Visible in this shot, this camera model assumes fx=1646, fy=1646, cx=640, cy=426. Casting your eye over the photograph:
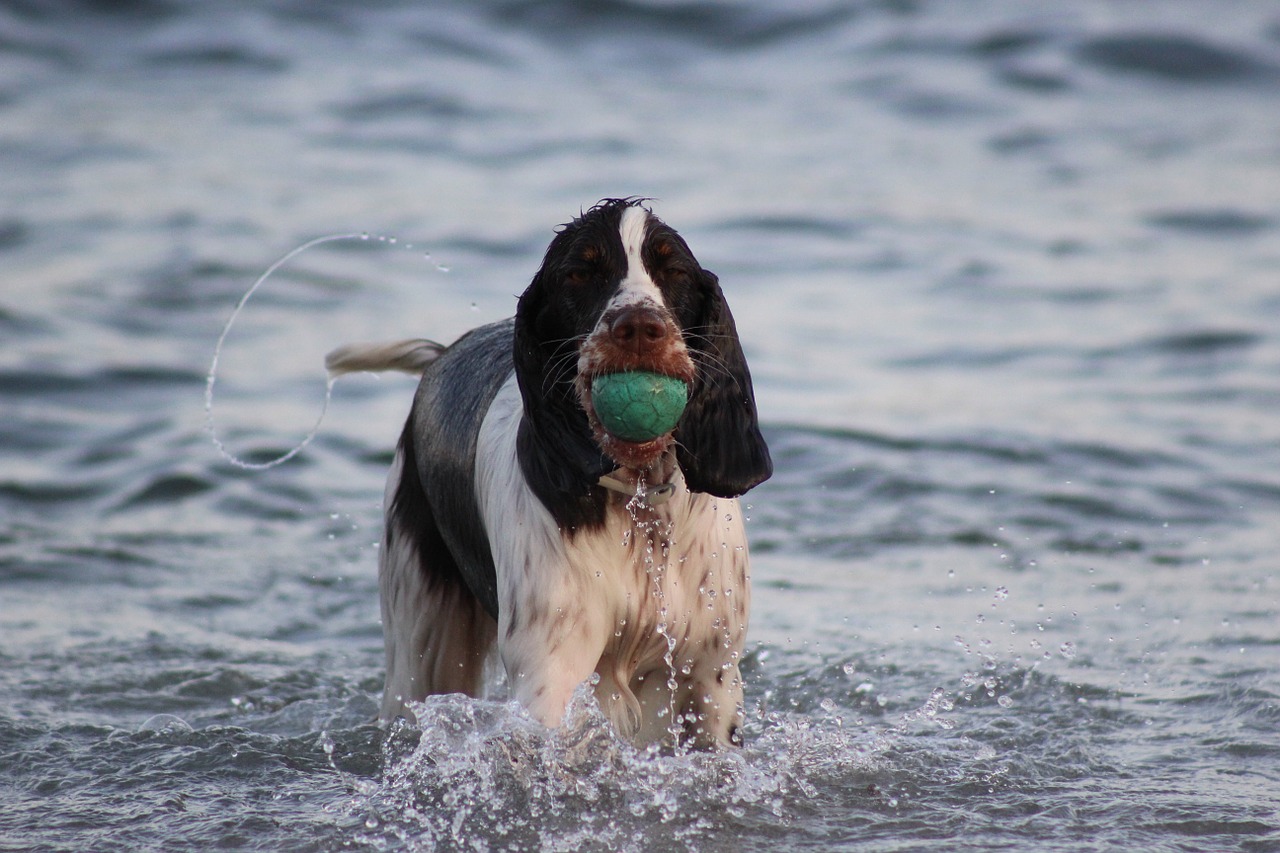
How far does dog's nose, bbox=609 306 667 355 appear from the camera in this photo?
352 cm

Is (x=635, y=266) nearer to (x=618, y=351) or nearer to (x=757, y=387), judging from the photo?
(x=618, y=351)

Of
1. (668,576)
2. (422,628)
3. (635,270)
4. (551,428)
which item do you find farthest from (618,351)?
(422,628)

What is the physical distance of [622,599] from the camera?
12.8 ft

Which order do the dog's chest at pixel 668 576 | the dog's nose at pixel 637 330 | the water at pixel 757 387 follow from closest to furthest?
1. the dog's nose at pixel 637 330
2. the dog's chest at pixel 668 576
3. the water at pixel 757 387

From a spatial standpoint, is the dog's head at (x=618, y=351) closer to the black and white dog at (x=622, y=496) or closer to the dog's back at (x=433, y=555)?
the black and white dog at (x=622, y=496)

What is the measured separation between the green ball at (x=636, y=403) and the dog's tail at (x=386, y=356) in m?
1.91

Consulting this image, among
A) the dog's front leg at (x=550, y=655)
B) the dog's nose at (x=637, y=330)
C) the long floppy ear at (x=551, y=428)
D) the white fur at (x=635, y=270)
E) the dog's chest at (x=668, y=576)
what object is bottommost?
the dog's front leg at (x=550, y=655)

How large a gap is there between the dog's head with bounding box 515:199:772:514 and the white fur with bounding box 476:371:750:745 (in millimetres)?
137

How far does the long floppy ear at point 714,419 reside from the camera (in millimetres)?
3795

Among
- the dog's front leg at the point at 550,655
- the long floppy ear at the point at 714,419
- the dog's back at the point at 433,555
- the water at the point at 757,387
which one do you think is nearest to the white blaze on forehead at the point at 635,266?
the long floppy ear at the point at 714,419

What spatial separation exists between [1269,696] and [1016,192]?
9472 millimetres

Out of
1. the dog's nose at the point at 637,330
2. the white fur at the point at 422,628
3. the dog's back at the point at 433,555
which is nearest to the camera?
the dog's nose at the point at 637,330

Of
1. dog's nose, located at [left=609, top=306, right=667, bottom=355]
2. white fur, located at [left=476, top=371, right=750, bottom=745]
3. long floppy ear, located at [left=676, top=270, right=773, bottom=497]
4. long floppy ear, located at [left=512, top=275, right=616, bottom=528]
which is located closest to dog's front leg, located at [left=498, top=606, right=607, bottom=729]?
white fur, located at [left=476, top=371, right=750, bottom=745]

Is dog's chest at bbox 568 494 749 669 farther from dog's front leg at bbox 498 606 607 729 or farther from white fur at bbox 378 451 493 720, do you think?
white fur at bbox 378 451 493 720
